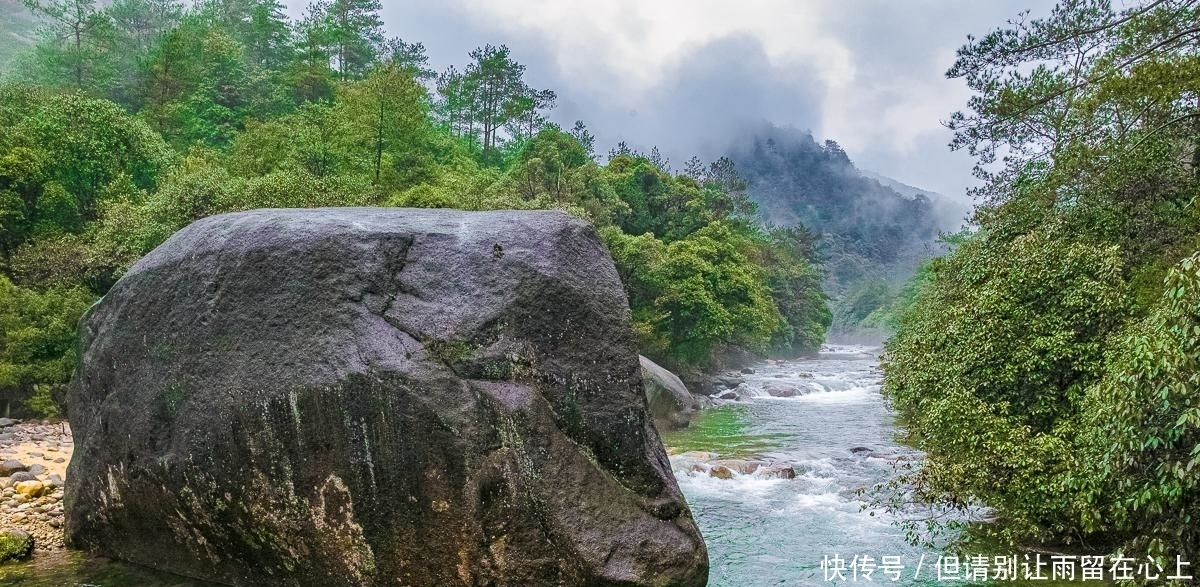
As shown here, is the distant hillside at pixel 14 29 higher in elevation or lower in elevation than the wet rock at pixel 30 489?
higher

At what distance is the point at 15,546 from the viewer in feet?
26.9

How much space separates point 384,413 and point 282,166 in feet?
71.4

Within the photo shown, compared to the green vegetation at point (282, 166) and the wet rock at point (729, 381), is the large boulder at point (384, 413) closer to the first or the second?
the green vegetation at point (282, 166)

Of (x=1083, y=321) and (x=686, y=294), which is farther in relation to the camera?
Result: (x=686, y=294)

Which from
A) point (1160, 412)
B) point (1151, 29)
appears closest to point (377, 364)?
point (1160, 412)

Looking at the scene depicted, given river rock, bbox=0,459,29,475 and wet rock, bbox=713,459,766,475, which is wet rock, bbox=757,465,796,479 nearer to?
wet rock, bbox=713,459,766,475

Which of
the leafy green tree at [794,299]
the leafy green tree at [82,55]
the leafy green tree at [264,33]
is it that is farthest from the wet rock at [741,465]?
the leafy green tree at [264,33]

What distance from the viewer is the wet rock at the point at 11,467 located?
11.0 metres

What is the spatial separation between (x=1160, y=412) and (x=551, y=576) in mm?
5457

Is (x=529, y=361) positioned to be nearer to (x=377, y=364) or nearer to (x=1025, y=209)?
(x=377, y=364)

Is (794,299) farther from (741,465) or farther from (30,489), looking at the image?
(30,489)

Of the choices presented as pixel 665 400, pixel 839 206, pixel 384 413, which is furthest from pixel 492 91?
pixel 839 206

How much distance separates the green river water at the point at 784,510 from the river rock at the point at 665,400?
608 mm

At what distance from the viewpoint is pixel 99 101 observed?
982 inches
